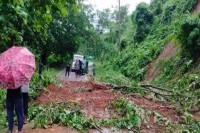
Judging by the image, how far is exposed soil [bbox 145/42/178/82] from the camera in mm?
26438

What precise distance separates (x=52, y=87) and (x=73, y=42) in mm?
19779

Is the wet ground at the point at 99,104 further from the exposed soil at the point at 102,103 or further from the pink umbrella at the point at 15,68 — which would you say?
the pink umbrella at the point at 15,68

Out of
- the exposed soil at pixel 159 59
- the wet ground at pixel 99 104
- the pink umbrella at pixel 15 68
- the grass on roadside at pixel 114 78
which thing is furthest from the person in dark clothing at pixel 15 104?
the exposed soil at pixel 159 59

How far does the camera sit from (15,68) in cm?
691

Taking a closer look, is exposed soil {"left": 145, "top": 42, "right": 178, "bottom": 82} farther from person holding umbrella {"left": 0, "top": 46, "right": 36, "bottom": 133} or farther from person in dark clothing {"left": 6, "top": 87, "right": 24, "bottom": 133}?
person holding umbrella {"left": 0, "top": 46, "right": 36, "bottom": 133}

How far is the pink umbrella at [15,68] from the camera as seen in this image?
6.84m

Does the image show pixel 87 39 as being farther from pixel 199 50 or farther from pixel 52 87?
pixel 52 87

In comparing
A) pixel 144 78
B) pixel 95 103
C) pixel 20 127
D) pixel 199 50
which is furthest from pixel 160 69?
pixel 20 127

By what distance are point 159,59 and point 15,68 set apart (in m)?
22.4

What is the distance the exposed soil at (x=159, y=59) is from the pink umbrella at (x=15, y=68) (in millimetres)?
19368

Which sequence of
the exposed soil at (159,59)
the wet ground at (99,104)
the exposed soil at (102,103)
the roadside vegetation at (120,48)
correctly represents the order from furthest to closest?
the exposed soil at (159,59), the exposed soil at (102,103), the wet ground at (99,104), the roadside vegetation at (120,48)

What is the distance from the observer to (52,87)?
16094 millimetres

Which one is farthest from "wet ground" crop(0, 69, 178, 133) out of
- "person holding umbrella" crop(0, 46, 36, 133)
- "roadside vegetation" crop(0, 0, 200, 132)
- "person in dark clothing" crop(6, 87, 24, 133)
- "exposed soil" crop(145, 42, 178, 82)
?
"exposed soil" crop(145, 42, 178, 82)

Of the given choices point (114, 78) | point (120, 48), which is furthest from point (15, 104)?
point (120, 48)
